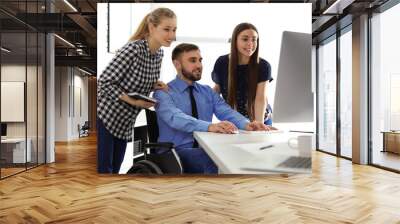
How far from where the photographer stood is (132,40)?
5.46m

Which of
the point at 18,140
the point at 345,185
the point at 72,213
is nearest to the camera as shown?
the point at 72,213

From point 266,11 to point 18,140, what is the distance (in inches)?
177

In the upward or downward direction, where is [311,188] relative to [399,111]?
downward

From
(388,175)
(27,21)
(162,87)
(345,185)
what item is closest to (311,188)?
(345,185)

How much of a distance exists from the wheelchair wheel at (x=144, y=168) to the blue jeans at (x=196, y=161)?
0.39m

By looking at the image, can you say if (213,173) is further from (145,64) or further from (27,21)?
(27,21)

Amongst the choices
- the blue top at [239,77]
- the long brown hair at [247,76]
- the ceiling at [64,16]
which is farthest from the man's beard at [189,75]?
the ceiling at [64,16]

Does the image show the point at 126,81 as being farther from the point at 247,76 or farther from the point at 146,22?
the point at 247,76

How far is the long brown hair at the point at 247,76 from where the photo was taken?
18.1ft

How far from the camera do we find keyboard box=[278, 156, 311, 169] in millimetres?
5598

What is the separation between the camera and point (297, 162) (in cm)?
564

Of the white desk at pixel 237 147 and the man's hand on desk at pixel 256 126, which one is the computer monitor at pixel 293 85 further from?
the white desk at pixel 237 147

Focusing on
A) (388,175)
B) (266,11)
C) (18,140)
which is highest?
(266,11)

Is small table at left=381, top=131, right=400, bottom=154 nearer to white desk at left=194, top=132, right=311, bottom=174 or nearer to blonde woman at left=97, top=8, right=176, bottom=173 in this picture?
white desk at left=194, top=132, right=311, bottom=174
